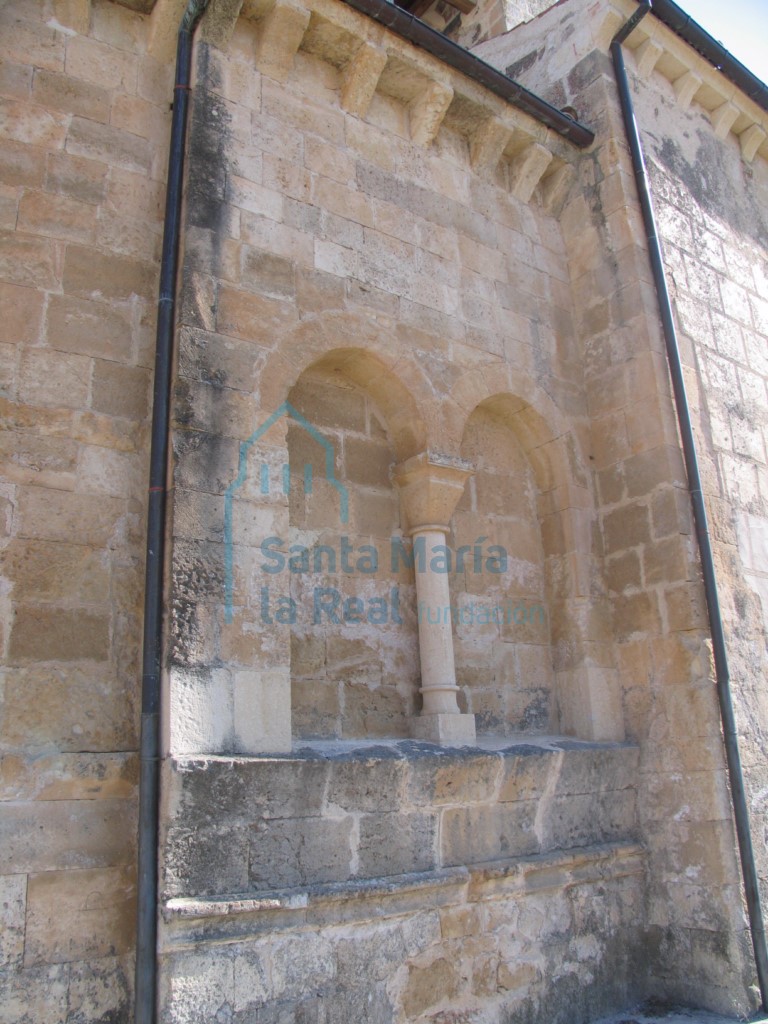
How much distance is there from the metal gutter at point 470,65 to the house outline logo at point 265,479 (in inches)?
90.0

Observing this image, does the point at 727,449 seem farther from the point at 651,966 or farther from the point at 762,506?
the point at 651,966

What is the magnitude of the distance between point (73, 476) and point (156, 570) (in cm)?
56

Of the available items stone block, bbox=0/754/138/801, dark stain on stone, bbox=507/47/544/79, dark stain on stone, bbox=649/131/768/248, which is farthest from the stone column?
dark stain on stone, bbox=507/47/544/79

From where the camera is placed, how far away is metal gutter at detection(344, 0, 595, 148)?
16.2 ft

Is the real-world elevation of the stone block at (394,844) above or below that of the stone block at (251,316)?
below

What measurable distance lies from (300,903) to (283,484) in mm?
1734

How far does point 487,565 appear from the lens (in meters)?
5.14

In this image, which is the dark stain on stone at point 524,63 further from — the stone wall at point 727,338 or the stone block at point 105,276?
the stone block at point 105,276

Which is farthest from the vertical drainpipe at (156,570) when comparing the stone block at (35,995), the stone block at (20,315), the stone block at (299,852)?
the stone block at (20,315)

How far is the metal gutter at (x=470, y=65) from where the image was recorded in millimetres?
4930

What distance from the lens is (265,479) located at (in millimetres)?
3957

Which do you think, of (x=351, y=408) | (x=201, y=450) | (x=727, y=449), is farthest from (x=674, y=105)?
(x=201, y=450)

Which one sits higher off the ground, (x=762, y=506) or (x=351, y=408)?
(x=351, y=408)

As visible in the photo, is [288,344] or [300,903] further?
[288,344]
